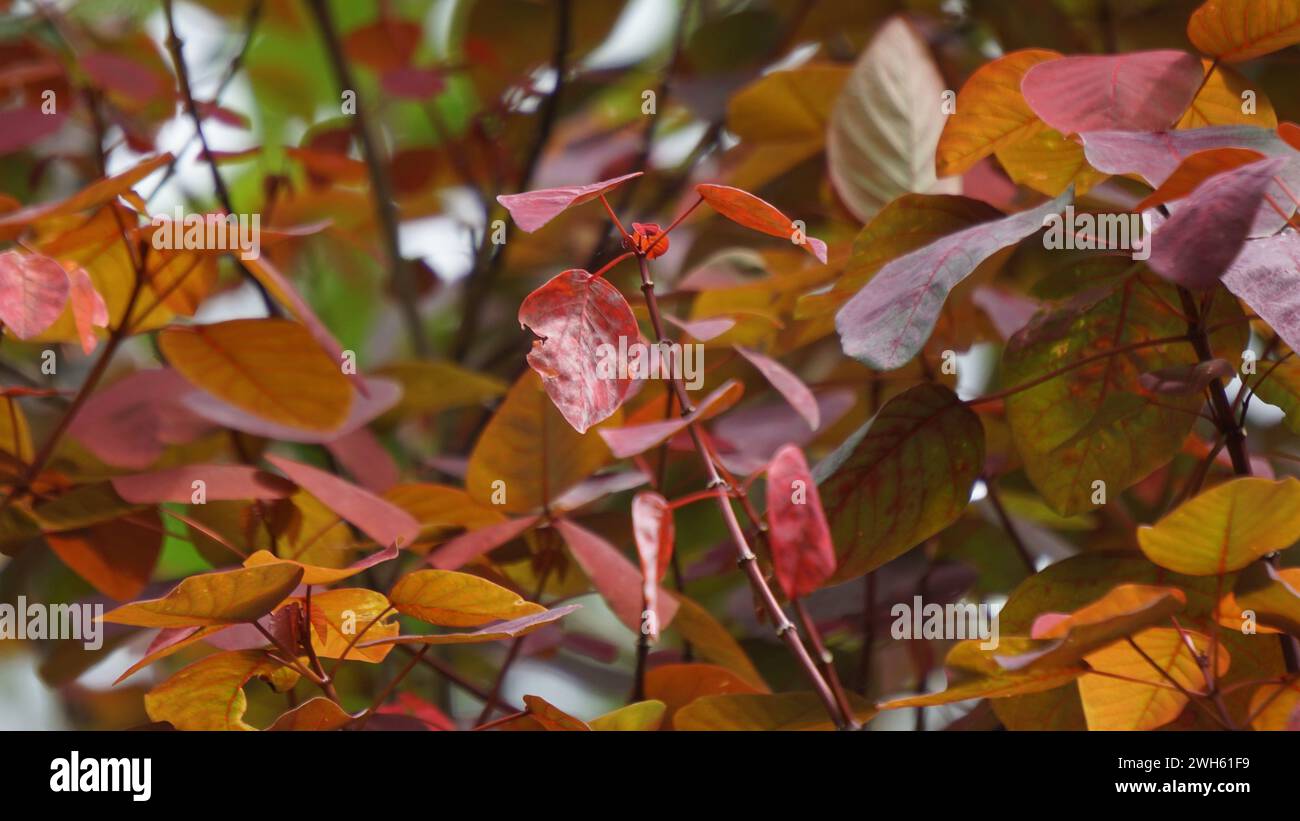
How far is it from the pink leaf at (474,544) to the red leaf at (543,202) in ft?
0.58

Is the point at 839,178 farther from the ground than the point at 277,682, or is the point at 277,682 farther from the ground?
the point at 839,178

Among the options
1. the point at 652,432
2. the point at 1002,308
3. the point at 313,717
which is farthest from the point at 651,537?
the point at 1002,308

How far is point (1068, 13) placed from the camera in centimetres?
93

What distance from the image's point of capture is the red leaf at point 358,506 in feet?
1.73

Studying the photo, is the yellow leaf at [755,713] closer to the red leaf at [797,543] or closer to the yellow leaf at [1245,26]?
the red leaf at [797,543]

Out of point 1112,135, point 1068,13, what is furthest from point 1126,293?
point 1068,13

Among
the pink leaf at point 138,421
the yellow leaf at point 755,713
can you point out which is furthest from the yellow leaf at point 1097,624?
the pink leaf at point 138,421

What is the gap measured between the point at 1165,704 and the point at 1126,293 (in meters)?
0.18

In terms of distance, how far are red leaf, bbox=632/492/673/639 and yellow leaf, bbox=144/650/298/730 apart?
163 millimetres

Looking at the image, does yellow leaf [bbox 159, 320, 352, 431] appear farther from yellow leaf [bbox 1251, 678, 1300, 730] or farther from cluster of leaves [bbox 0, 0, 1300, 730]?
yellow leaf [bbox 1251, 678, 1300, 730]

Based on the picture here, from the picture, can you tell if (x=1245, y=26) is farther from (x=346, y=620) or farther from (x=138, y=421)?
(x=138, y=421)

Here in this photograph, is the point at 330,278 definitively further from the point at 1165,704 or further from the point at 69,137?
the point at 1165,704

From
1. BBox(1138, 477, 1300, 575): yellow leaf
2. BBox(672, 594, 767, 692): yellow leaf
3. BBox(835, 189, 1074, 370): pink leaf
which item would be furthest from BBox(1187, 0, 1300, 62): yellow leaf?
BBox(672, 594, 767, 692): yellow leaf
